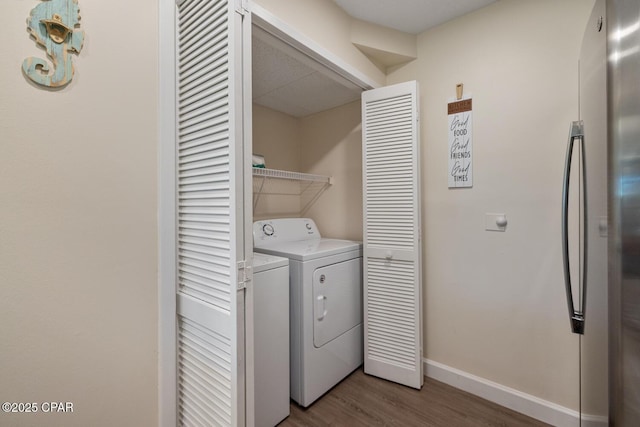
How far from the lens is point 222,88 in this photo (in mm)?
1068

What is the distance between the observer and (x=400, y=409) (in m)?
1.70

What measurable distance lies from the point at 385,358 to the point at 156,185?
189 cm

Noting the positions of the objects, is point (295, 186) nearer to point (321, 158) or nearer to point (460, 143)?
point (321, 158)

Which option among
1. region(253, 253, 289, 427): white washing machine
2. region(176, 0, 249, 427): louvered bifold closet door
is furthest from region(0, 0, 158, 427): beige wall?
region(253, 253, 289, 427): white washing machine

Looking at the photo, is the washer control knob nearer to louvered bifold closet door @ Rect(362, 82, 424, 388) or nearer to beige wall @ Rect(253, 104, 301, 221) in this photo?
beige wall @ Rect(253, 104, 301, 221)

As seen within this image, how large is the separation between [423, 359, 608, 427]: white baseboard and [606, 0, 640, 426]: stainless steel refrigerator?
1287 mm

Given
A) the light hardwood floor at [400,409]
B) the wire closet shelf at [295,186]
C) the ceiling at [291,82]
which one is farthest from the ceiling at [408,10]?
the light hardwood floor at [400,409]

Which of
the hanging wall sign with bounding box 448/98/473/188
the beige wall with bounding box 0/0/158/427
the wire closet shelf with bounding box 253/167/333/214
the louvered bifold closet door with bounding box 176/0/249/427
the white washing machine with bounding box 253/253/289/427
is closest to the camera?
the beige wall with bounding box 0/0/158/427

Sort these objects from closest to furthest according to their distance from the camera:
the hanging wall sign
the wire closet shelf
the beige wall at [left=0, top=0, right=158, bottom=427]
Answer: the beige wall at [left=0, top=0, right=158, bottom=427] < the hanging wall sign < the wire closet shelf

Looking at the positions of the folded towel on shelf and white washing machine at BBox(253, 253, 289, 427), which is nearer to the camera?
white washing machine at BBox(253, 253, 289, 427)

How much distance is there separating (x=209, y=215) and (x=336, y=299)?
1.15 m

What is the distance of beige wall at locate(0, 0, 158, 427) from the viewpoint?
91 centimetres

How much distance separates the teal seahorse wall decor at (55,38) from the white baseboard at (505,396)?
2.64 m

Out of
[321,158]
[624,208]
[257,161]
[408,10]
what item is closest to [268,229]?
[257,161]
